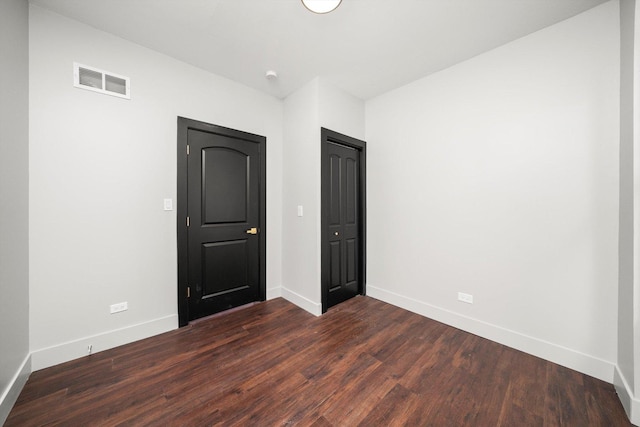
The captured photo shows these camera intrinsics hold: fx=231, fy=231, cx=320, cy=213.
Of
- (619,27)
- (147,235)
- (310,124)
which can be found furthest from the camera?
(310,124)

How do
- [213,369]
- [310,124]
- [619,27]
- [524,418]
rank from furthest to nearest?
[310,124] → [213,369] → [619,27] → [524,418]

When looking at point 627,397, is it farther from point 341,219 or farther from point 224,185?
point 224,185

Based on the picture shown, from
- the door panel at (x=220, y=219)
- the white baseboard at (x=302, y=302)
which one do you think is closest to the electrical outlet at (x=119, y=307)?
the door panel at (x=220, y=219)

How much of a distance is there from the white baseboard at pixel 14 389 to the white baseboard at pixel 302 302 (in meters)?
2.29

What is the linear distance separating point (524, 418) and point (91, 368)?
3117mm

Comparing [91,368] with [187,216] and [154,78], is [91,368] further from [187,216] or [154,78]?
[154,78]

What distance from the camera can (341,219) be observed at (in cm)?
315

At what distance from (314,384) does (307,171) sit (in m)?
2.18

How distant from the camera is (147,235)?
231cm

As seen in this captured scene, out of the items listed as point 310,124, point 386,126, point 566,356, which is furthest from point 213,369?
point 386,126

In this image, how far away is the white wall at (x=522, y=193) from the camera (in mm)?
1800

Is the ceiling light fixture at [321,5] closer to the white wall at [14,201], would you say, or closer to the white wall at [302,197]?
the white wall at [302,197]

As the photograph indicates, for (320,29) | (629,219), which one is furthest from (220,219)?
(629,219)

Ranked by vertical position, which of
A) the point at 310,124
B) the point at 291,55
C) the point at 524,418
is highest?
the point at 291,55
